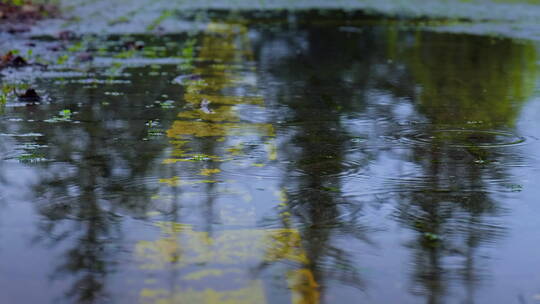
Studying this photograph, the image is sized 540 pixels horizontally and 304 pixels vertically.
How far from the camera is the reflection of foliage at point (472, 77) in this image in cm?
941

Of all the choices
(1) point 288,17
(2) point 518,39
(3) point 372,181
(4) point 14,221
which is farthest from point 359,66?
(1) point 288,17

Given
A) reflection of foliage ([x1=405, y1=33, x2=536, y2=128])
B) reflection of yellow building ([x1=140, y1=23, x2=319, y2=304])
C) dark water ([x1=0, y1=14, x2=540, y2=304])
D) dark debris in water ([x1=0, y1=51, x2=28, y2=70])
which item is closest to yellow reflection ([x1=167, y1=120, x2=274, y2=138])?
dark water ([x1=0, y1=14, x2=540, y2=304])

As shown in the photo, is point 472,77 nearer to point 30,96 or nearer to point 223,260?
point 30,96

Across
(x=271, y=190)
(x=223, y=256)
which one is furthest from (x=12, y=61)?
(x=223, y=256)

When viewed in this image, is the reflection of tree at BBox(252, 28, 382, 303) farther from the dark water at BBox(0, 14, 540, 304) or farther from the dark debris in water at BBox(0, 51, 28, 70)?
the dark debris in water at BBox(0, 51, 28, 70)

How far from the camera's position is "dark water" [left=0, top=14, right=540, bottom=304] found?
14.3ft

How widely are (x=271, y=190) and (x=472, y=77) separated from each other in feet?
22.4

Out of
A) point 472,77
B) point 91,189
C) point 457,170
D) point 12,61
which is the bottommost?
point 472,77

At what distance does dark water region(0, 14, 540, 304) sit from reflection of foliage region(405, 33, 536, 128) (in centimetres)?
7

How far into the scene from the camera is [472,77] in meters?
12.3

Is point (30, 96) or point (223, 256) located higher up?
point (223, 256)

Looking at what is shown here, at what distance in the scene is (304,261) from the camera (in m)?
4.61

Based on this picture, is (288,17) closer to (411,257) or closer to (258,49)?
(258,49)

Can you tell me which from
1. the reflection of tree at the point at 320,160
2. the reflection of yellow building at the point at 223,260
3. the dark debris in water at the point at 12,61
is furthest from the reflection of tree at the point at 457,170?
the dark debris in water at the point at 12,61
